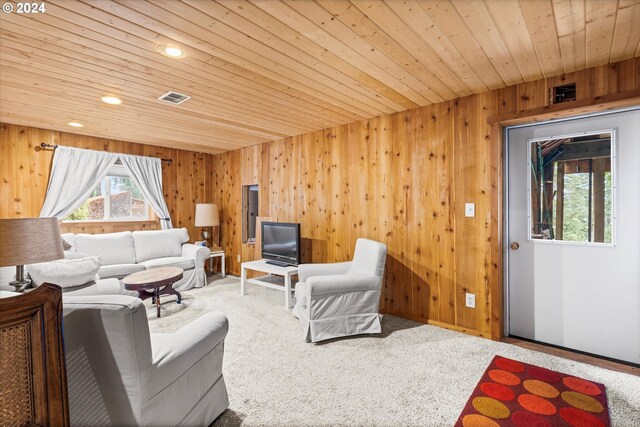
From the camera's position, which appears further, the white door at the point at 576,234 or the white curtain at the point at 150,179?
the white curtain at the point at 150,179

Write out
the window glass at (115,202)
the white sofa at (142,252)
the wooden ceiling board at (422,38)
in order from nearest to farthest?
the wooden ceiling board at (422,38)
the white sofa at (142,252)
the window glass at (115,202)

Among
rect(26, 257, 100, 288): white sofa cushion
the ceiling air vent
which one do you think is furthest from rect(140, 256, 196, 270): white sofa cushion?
the ceiling air vent

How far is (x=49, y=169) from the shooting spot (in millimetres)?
4285

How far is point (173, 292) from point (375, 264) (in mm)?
2564

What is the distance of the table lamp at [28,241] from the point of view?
60.1 inches

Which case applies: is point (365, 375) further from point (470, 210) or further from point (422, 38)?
point (422, 38)

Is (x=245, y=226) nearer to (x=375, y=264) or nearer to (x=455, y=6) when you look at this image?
(x=375, y=264)

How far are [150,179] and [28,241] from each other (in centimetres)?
388

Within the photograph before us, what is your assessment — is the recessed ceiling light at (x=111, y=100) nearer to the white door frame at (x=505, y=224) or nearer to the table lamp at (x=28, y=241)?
the table lamp at (x=28, y=241)

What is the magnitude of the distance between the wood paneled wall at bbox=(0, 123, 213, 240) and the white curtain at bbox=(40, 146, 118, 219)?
0.35 feet

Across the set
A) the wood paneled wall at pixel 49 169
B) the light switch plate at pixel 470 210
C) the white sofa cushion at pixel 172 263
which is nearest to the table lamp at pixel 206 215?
the wood paneled wall at pixel 49 169

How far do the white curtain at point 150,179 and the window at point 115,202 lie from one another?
8.3 inches

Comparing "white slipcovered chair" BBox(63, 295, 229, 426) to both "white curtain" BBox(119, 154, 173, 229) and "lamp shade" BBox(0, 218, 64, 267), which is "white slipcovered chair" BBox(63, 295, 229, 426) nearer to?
"lamp shade" BBox(0, 218, 64, 267)

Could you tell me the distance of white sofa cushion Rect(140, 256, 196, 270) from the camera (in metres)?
4.48
